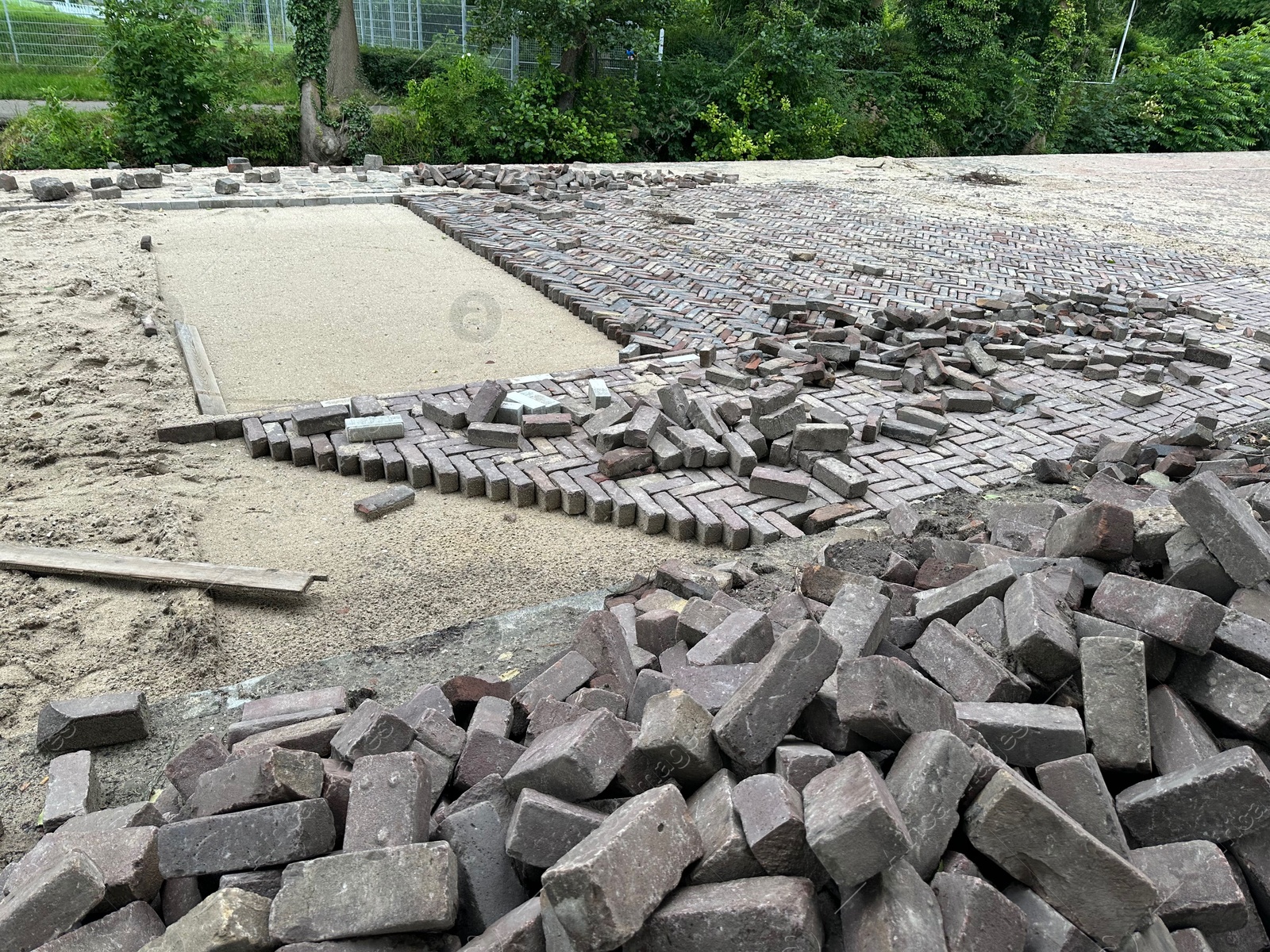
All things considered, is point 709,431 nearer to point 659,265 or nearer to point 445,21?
point 659,265

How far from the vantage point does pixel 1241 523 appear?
2.86 m

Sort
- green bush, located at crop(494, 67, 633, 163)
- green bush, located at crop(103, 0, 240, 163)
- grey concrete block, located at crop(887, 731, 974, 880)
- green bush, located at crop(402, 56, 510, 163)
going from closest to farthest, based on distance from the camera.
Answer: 1. grey concrete block, located at crop(887, 731, 974, 880)
2. green bush, located at crop(103, 0, 240, 163)
3. green bush, located at crop(402, 56, 510, 163)
4. green bush, located at crop(494, 67, 633, 163)

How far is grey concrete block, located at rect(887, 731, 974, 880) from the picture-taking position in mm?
2070

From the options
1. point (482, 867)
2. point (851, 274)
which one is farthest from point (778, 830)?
point (851, 274)

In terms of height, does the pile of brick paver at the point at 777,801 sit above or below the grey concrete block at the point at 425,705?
above

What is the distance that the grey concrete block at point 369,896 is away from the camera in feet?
6.57

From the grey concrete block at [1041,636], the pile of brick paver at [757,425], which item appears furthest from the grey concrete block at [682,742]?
the pile of brick paver at [757,425]

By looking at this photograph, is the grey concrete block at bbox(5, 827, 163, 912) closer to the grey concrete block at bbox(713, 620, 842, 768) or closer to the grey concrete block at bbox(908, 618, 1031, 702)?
the grey concrete block at bbox(713, 620, 842, 768)

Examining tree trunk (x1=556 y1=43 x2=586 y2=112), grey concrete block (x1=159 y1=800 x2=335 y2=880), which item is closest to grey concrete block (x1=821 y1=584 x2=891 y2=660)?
grey concrete block (x1=159 y1=800 x2=335 y2=880)

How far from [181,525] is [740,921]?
3989mm

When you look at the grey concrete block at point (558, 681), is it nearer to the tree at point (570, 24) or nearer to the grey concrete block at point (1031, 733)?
the grey concrete block at point (1031, 733)

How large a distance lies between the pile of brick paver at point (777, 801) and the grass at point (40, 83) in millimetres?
22317

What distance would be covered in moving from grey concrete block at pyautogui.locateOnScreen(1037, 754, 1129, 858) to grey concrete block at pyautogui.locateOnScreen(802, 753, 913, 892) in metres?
0.54

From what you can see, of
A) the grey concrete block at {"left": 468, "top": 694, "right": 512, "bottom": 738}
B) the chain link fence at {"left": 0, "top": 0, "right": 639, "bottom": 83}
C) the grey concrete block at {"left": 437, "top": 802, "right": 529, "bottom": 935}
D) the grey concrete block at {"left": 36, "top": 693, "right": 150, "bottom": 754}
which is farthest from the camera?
the chain link fence at {"left": 0, "top": 0, "right": 639, "bottom": 83}
